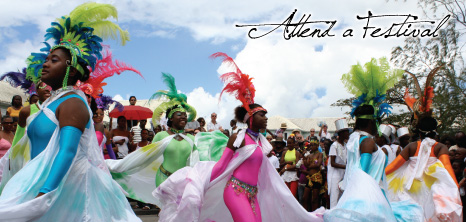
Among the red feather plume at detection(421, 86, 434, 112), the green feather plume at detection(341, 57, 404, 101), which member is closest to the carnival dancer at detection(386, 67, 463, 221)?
the red feather plume at detection(421, 86, 434, 112)

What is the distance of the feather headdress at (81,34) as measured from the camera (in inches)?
140

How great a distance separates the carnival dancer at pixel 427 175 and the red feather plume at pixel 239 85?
2.67 meters

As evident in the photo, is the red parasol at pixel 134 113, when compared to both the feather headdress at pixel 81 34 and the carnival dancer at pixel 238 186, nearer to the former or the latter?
the carnival dancer at pixel 238 186

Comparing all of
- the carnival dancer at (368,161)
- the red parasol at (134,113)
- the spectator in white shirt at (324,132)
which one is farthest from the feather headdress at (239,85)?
the spectator in white shirt at (324,132)

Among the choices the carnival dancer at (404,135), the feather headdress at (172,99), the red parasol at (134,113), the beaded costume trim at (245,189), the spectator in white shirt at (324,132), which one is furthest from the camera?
the spectator in white shirt at (324,132)

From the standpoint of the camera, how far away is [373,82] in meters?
6.36

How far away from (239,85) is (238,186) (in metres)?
1.39

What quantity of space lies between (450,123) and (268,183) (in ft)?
70.3

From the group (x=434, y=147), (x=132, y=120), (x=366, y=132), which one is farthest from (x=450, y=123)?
(x=366, y=132)

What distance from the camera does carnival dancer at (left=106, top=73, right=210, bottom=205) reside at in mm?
7445

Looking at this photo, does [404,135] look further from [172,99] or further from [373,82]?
[172,99]

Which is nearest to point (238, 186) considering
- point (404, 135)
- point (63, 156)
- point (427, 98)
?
point (63, 156)

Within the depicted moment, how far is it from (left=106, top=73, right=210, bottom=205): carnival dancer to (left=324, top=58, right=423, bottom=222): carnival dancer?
2.50m

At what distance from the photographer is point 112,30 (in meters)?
4.04
